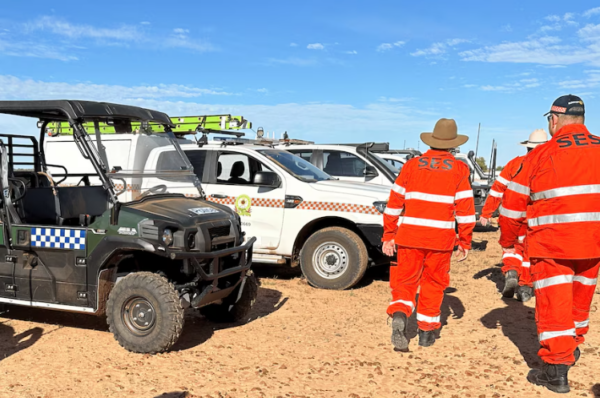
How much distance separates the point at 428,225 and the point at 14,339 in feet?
12.9

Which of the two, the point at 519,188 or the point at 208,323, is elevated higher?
the point at 519,188

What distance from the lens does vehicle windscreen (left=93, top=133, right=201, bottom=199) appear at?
5328 millimetres

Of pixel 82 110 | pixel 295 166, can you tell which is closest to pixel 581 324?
pixel 82 110

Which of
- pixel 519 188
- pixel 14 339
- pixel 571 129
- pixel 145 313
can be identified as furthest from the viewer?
pixel 14 339

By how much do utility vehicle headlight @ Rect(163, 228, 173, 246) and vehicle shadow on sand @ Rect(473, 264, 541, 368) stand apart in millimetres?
3144

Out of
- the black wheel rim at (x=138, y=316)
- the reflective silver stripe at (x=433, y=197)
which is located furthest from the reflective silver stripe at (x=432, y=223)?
the black wheel rim at (x=138, y=316)

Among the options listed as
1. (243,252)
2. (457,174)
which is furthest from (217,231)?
(457,174)

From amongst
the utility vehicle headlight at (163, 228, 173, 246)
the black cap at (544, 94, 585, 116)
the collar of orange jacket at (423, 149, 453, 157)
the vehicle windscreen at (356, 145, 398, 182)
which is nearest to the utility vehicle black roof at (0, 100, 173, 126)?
the utility vehicle headlight at (163, 228, 173, 246)

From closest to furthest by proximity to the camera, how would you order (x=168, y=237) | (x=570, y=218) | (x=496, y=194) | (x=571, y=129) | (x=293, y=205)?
(x=570, y=218) < (x=571, y=129) < (x=168, y=237) < (x=496, y=194) < (x=293, y=205)

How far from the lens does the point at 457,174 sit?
506 centimetres

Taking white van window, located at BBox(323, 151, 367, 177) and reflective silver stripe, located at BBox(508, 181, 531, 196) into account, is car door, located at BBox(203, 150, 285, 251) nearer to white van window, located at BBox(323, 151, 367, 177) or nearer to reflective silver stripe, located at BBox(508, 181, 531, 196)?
white van window, located at BBox(323, 151, 367, 177)

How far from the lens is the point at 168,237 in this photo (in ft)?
16.0

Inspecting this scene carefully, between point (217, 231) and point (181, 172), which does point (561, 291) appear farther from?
point (181, 172)

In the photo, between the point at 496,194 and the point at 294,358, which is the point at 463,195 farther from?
the point at 294,358
